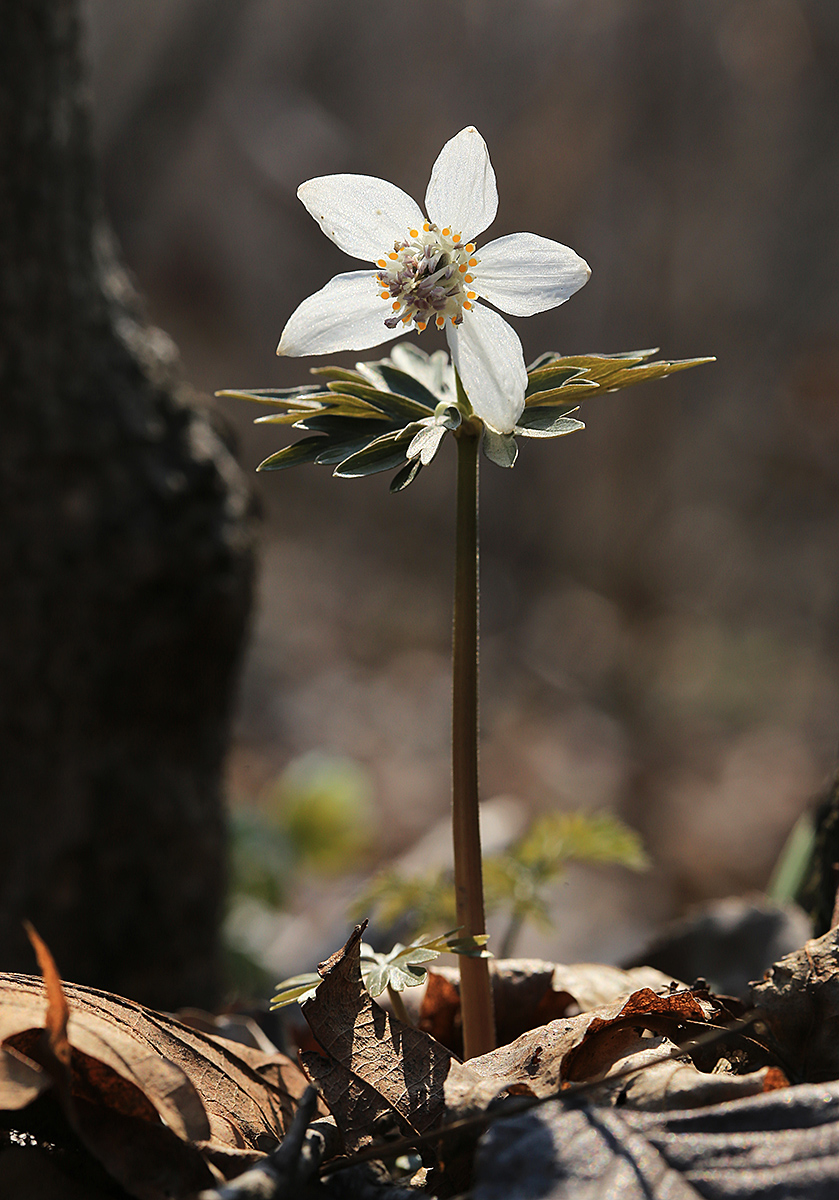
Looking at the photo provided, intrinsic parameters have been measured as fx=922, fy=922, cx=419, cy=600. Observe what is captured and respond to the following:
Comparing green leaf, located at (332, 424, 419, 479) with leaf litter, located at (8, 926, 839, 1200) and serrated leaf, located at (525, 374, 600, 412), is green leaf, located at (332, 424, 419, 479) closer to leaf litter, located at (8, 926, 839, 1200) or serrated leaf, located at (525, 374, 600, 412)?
serrated leaf, located at (525, 374, 600, 412)

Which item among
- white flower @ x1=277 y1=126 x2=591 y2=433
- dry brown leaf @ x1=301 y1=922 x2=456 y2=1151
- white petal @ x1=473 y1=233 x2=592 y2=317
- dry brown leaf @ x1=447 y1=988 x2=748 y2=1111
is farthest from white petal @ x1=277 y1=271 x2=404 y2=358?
dry brown leaf @ x1=447 y1=988 x2=748 y2=1111

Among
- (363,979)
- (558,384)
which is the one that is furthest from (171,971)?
(558,384)

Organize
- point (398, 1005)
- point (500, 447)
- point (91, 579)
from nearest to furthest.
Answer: point (500, 447) → point (398, 1005) → point (91, 579)

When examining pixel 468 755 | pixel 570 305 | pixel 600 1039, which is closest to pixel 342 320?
pixel 468 755

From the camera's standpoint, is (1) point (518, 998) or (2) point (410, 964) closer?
(2) point (410, 964)

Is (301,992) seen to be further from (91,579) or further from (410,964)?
(91,579)

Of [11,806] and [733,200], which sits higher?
[733,200]

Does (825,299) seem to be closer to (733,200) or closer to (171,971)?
(733,200)
